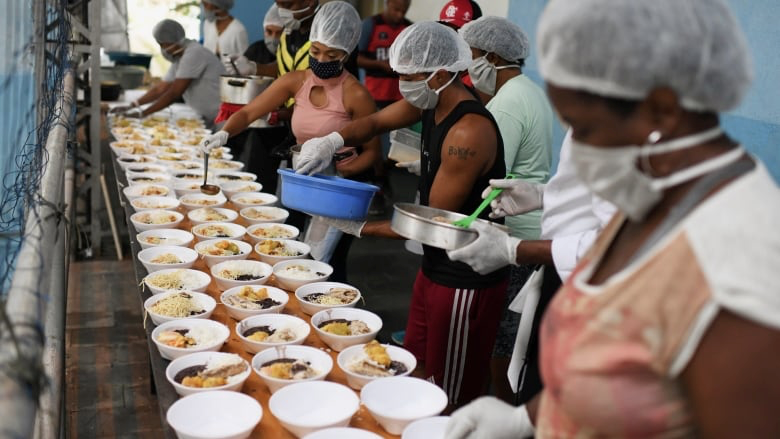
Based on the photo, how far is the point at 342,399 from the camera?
1.80 meters

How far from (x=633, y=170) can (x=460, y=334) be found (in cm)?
180

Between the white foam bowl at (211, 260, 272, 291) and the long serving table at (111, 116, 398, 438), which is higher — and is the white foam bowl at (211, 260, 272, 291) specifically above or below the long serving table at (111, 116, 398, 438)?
above

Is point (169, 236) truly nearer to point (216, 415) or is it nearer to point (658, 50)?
point (216, 415)

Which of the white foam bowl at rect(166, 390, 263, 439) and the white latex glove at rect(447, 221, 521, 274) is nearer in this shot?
the white foam bowl at rect(166, 390, 263, 439)

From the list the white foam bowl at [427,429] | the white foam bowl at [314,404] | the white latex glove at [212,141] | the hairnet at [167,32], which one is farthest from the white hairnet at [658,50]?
the hairnet at [167,32]

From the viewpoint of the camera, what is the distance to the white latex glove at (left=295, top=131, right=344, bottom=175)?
312 centimetres

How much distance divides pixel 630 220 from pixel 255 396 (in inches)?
45.5

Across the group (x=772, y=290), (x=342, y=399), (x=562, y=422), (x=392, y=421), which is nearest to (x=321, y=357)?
(x=342, y=399)

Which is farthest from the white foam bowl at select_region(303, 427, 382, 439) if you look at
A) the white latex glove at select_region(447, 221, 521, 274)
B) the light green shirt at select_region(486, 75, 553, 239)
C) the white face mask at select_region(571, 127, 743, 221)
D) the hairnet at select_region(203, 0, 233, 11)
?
the hairnet at select_region(203, 0, 233, 11)

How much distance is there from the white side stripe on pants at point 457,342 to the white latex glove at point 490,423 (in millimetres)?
1173

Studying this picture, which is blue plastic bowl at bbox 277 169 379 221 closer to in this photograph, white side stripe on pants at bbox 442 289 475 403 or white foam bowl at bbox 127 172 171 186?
white side stripe on pants at bbox 442 289 475 403

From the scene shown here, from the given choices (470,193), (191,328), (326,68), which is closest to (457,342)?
(470,193)

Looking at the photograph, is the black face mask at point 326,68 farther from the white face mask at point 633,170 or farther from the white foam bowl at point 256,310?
the white face mask at point 633,170

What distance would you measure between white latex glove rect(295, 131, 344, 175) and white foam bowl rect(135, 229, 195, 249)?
56cm
